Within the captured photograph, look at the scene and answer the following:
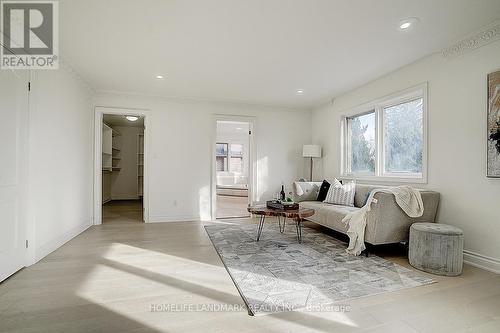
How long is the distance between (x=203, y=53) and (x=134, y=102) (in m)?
2.45

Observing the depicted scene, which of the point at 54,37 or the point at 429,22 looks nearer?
the point at 429,22

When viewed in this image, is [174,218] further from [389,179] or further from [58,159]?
[389,179]

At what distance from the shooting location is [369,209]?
291 centimetres

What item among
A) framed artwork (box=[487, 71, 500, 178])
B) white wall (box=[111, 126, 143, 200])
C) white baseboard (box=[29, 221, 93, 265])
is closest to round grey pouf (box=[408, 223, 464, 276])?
framed artwork (box=[487, 71, 500, 178])

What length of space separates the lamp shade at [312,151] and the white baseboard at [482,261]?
3.09 m

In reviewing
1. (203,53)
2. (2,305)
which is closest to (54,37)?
(203,53)

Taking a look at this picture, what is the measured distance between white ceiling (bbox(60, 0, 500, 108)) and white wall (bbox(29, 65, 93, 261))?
47 centimetres

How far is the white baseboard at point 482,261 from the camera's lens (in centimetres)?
252

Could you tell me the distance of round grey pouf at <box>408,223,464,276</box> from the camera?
243 centimetres

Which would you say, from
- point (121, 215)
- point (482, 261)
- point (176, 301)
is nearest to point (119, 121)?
point (121, 215)

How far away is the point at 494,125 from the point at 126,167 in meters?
8.74

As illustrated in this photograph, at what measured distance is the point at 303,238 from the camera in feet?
12.2

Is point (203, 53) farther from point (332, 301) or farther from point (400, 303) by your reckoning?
point (400, 303)

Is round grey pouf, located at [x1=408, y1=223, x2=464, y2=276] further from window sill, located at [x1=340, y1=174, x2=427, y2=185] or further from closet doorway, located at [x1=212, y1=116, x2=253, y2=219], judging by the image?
closet doorway, located at [x1=212, y1=116, x2=253, y2=219]
